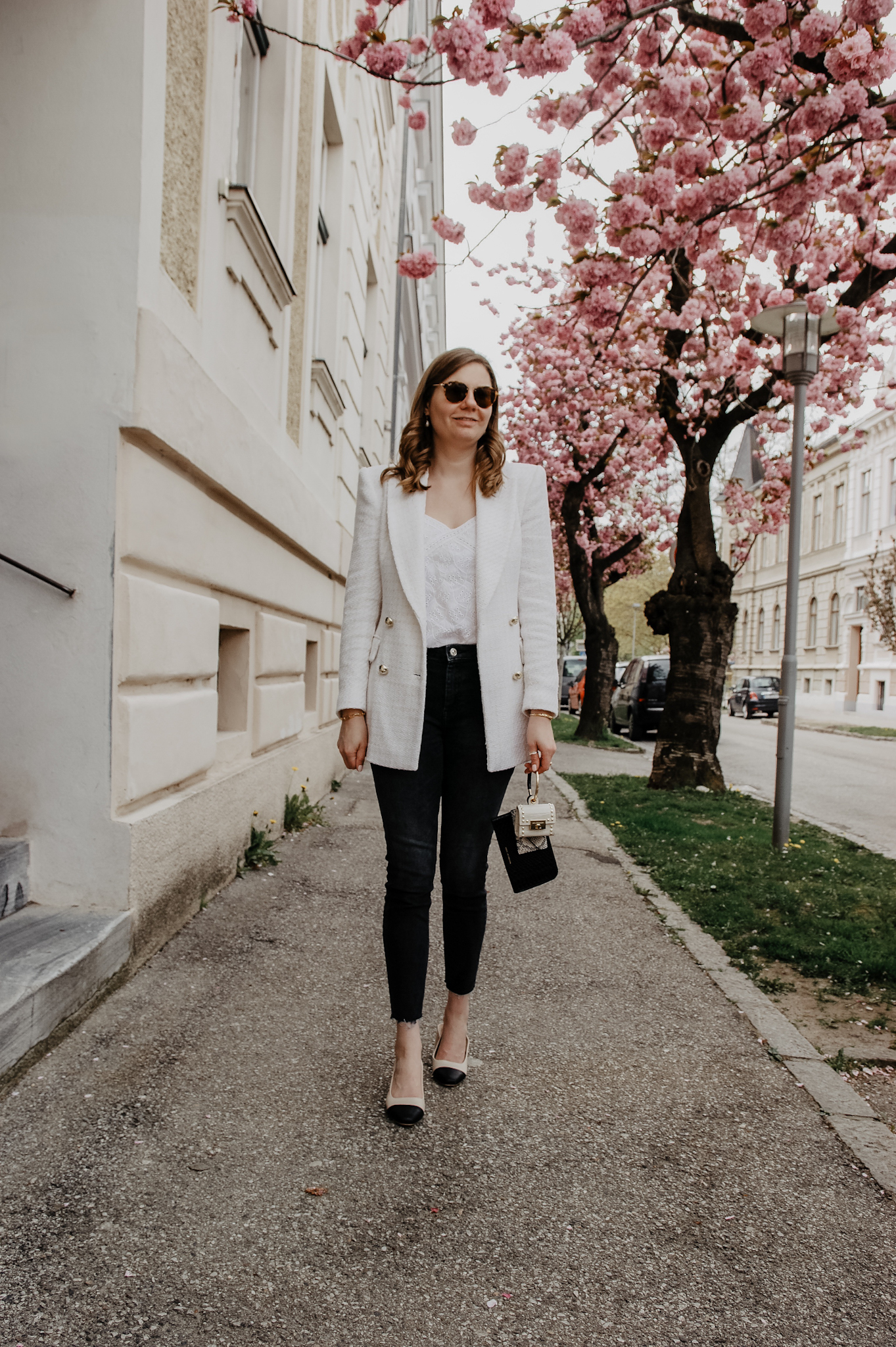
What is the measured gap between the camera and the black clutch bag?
2.84 metres

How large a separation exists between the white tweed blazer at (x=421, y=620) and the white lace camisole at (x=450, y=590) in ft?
0.10

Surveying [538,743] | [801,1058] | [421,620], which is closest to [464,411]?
[421,620]

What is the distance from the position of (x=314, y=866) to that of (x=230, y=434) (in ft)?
7.90

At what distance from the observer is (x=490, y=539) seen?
2764 mm

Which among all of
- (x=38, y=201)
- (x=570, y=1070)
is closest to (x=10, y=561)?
(x=38, y=201)

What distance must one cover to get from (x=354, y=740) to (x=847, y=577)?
42877mm

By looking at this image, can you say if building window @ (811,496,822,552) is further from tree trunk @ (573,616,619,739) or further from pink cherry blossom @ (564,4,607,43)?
pink cherry blossom @ (564,4,607,43)

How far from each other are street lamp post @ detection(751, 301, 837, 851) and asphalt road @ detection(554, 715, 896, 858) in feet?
4.17

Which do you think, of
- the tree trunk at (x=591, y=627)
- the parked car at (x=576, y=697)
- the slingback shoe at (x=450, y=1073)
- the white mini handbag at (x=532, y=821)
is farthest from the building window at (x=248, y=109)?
the parked car at (x=576, y=697)

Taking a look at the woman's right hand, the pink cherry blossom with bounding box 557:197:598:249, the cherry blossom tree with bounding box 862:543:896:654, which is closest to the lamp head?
the pink cherry blossom with bounding box 557:197:598:249

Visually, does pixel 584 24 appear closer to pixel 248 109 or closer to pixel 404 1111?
pixel 248 109

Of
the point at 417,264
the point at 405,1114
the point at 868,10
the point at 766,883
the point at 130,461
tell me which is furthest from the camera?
the point at 417,264

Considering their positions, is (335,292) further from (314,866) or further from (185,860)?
(185,860)

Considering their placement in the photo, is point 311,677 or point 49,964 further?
point 311,677
